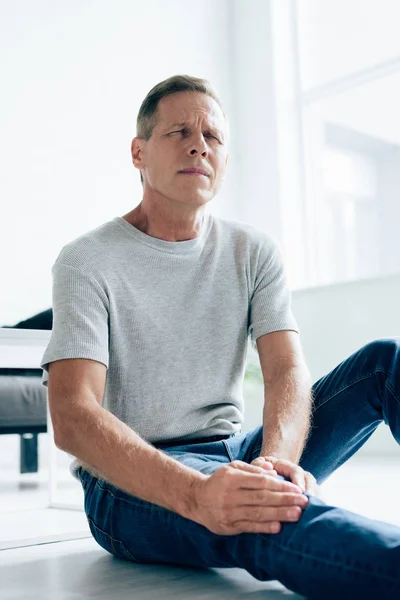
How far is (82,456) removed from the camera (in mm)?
1209

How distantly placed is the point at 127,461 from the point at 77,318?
0.29 meters

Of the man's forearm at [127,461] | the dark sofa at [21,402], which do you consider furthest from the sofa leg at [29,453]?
the man's forearm at [127,461]

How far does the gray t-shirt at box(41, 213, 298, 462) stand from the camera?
53.2 inches

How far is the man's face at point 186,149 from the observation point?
1.53 meters

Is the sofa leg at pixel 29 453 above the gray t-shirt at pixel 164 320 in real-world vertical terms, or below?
below

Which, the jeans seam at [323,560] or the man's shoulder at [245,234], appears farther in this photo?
the man's shoulder at [245,234]

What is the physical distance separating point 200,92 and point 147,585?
946 mm

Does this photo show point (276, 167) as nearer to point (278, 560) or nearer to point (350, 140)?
point (350, 140)

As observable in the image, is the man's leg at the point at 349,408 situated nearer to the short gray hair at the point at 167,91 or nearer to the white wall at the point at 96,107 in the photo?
the short gray hair at the point at 167,91

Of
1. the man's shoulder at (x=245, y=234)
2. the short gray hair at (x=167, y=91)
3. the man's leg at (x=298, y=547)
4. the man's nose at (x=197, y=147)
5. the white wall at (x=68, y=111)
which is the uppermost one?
the white wall at (x=68, y=111)

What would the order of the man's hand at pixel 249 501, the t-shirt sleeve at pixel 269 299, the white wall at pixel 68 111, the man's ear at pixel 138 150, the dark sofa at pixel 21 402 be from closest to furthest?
the man's hand at pixel 249 501 → the t-shirt sleeve at pixel 269 299 → the man's ear at pixel 138 150 → the dark sofa at pixel 21 402 → the white wall at pixel 68 111

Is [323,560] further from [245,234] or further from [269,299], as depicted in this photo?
[245,234]

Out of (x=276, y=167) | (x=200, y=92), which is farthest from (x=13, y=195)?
(x=200, y=92)

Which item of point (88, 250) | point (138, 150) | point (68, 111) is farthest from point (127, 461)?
point (68, 111)
